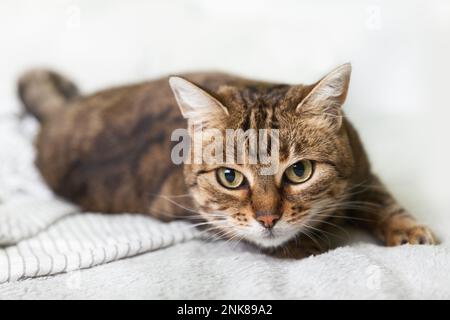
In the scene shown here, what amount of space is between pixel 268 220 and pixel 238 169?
17 cm

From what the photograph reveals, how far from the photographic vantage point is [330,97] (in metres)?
1.47

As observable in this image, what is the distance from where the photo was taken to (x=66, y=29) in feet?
9.42

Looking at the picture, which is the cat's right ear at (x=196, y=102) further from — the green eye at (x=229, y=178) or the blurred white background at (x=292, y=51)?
the blurred white background at (x=292, y=51)

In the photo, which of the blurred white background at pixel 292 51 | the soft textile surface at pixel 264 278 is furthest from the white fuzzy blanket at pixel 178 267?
the blurred white background at pixel 292 51

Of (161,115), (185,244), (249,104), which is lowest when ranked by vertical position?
(185,244)

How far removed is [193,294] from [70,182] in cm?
101

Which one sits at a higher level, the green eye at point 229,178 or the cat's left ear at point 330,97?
the cat's left ear at point 330,97

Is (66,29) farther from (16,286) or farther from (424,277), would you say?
(424,277)

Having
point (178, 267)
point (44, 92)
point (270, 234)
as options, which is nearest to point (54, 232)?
point (178, 267)

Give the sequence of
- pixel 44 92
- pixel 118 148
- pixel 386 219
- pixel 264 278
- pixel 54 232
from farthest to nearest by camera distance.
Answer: pixel 44 92 < pixel 118 148 < pixel 54 232 < pixel 386 219 < pixel 264 278

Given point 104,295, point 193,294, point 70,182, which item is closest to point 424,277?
point 193,294

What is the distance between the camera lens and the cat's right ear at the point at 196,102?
4.82ft

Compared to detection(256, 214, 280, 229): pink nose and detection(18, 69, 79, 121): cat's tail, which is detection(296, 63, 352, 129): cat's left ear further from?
detection(18, 69, 79, 121): cat's tail

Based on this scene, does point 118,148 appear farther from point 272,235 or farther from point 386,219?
point 386,219
